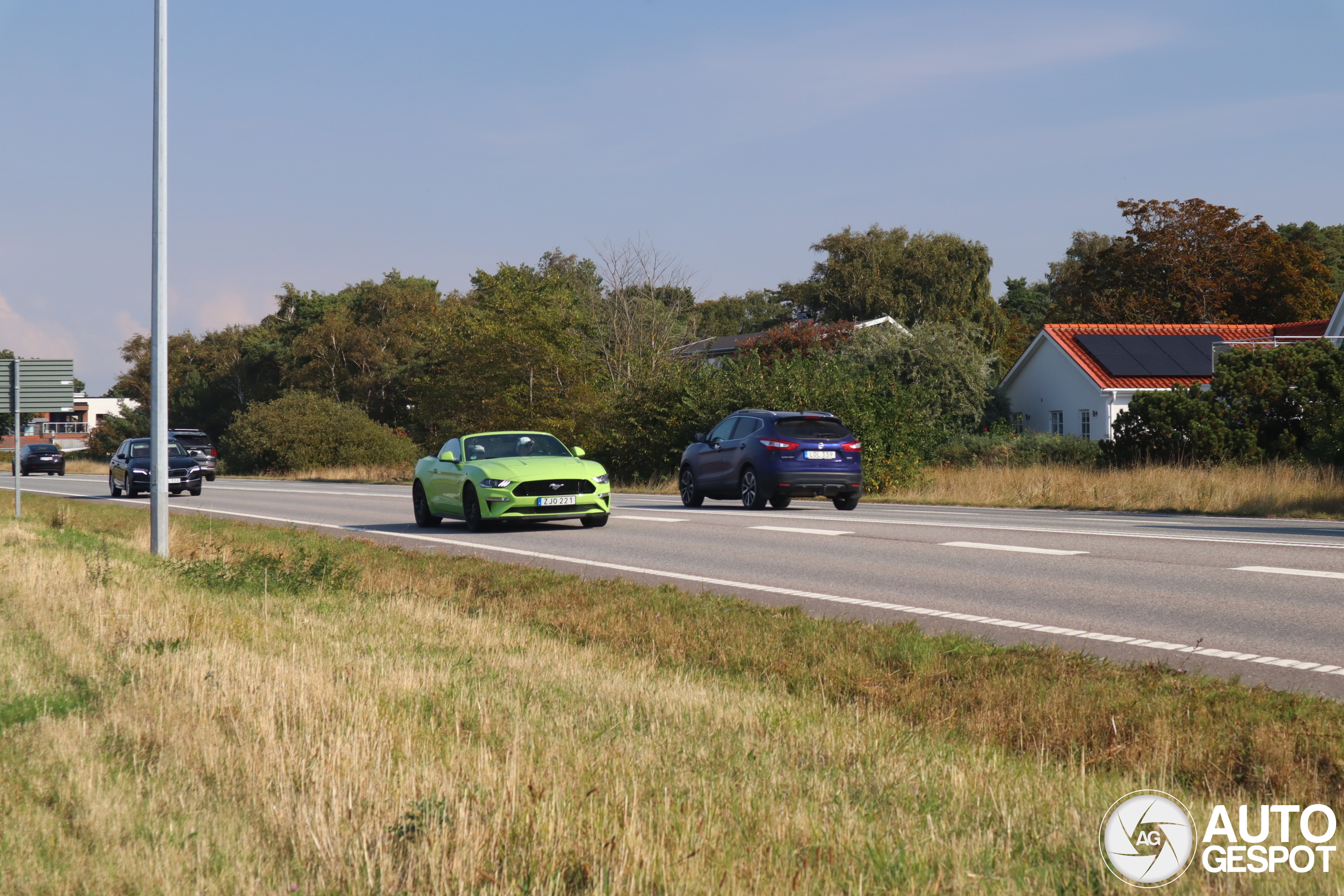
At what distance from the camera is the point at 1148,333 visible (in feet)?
173

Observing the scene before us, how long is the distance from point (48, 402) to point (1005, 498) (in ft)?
66.4

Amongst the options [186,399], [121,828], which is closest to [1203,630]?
[121,828]

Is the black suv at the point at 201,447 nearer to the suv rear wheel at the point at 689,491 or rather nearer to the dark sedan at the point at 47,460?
the dark sedan at the point at 47,460

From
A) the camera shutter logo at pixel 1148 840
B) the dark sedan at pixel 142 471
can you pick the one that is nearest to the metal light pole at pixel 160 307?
the camera shutter logo at pixel 1148 840

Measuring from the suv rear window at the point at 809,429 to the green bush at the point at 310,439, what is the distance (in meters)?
42.8

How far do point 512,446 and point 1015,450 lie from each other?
81.3ft

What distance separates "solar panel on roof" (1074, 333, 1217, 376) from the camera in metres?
48.4

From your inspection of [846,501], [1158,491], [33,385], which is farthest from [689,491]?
[33,385]

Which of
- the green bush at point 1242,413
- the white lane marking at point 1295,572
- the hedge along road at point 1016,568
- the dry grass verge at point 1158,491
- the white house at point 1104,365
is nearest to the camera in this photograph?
the hedge along road at point 1016,568

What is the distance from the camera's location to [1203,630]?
346 inches

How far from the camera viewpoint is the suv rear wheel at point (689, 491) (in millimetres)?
24656

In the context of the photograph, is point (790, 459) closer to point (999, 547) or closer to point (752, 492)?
point (752, 492)

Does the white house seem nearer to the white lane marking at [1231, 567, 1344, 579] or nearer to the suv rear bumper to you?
the suv rear bumper

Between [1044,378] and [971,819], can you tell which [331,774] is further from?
[1044,378]
